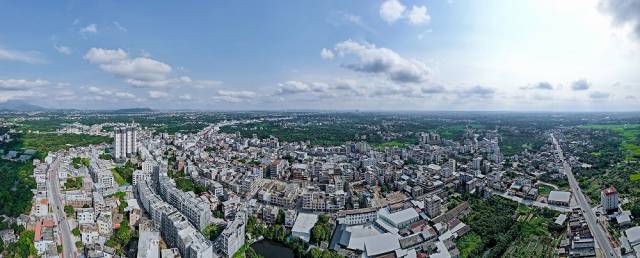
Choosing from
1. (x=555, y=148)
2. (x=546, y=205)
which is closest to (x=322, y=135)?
(x=555, y=148)

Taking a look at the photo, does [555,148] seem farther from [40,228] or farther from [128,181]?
[40,228]

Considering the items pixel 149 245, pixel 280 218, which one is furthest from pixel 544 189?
pixel 149 245

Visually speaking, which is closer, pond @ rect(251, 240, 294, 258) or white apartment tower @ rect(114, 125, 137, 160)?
pond @ rect(251, 240, 294, 258)

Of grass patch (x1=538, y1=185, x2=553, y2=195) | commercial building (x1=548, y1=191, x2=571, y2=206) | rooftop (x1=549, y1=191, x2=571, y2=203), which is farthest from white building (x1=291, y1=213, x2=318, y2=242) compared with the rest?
grass patch (x1=538, y1=185, x2=553, y2=195)

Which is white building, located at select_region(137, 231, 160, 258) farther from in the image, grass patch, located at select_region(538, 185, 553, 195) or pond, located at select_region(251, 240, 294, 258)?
grass patch, located at select_region(538, 185, 553, 195)

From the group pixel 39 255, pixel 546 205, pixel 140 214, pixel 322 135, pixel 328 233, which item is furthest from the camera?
pixel 322 135

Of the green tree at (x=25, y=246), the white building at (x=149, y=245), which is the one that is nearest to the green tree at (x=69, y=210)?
the green tree at (x=25, y=246)
